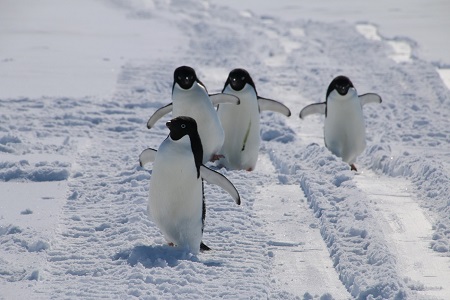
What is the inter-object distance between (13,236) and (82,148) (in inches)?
118

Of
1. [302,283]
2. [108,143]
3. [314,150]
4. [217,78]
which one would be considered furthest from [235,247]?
[217,78]

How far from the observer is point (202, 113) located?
24.0ft

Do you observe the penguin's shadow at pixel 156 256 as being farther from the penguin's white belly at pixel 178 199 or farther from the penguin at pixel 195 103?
the penguin at pixel 195 103

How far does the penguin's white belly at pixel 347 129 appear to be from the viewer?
8.54 m

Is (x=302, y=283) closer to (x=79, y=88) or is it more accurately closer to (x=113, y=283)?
(x=113, y=283)

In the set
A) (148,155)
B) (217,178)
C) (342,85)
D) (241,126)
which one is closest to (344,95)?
(342,85)

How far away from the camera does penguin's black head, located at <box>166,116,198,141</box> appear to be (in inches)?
209

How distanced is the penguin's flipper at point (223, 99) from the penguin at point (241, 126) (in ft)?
0.50

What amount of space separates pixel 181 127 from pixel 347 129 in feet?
11.5

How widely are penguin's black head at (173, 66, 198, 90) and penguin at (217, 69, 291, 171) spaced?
66cm

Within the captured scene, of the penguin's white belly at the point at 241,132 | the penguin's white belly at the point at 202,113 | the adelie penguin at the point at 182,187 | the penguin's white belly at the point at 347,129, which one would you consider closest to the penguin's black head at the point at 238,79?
the penguin's white belly at the point at 241,132

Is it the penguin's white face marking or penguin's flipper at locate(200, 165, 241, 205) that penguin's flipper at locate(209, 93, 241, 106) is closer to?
the penguin's white face marking

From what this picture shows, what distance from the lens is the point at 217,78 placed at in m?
13.4

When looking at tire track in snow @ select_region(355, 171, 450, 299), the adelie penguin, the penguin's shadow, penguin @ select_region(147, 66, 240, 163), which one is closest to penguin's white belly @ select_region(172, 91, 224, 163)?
penguin @ select_region(147, 66, 240, 163)
